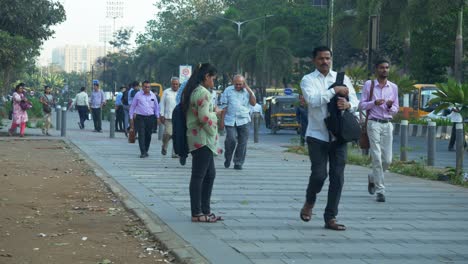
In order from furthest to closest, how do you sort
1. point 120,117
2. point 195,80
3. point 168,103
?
point 120,117 → point 168,103 → point 195,80

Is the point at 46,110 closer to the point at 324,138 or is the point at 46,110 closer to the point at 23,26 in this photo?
the point at 23,26

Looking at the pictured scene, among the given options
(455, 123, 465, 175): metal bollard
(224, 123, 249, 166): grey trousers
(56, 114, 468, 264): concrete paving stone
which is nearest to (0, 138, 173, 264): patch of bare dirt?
(56, 114, 468, 264): concrete paving stone

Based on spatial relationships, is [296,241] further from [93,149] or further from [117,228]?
[93,149]

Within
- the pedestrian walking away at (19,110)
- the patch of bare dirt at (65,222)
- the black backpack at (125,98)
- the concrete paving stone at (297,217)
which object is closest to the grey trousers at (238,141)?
the concrete paving stone at (297,217)

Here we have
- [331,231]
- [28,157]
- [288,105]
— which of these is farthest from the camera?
[288,105]

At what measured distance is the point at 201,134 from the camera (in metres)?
10.3

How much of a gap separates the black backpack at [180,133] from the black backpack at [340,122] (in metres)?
1.59

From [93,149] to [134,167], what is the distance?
5.76 meters

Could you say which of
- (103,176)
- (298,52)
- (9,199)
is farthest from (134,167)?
(298,52)

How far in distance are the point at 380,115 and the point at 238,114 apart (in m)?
5.08

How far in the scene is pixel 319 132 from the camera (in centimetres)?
962

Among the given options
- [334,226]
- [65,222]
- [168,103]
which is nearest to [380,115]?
[334,226]

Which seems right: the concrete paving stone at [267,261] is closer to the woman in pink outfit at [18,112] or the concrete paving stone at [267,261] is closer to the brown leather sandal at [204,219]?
the brown leather sandal at [204,219]

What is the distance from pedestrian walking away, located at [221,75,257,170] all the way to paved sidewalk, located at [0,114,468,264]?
43cm
